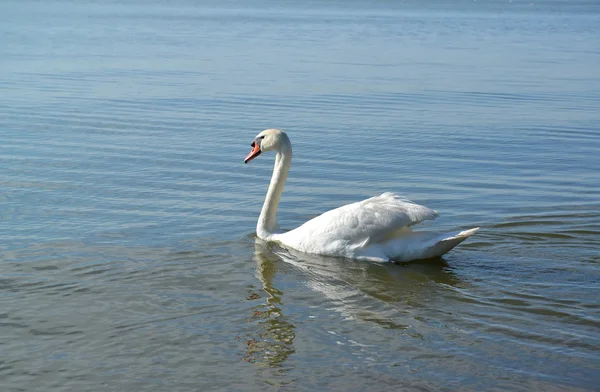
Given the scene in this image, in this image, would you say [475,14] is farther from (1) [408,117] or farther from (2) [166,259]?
(2) [166,259]

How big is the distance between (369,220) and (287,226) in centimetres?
208

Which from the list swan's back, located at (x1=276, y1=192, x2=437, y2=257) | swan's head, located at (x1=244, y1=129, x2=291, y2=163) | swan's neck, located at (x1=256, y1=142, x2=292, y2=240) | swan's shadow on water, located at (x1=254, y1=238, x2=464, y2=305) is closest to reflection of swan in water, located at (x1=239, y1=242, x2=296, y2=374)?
swan's shadow on water, located at (x1=254, y1=238, x2=464, y2=305)

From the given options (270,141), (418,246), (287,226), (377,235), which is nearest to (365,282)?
(377,235)

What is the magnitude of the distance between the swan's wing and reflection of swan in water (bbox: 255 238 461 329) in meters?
0.26

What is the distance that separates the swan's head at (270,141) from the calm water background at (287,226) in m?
0.93

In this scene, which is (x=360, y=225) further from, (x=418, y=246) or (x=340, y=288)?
(x=340, y=288)

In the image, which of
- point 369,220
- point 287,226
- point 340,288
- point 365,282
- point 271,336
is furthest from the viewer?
point 287,226

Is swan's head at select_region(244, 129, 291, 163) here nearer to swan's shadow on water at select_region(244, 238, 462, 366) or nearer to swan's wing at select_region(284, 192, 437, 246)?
swan's shadow on water at select_region(244, 238, 462, 366)

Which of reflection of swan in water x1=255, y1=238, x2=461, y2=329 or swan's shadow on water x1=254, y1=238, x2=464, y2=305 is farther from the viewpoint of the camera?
swan's shadow on water x1=254, y1=238, x2=464, y2=305

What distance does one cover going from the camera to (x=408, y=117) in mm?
18141

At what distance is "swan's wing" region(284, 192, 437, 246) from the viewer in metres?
9.01

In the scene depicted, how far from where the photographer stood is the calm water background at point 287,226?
266 inches

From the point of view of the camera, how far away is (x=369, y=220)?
914cm

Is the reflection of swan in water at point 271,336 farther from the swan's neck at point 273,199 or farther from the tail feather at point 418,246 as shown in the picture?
the swan's neck at point 273,199
